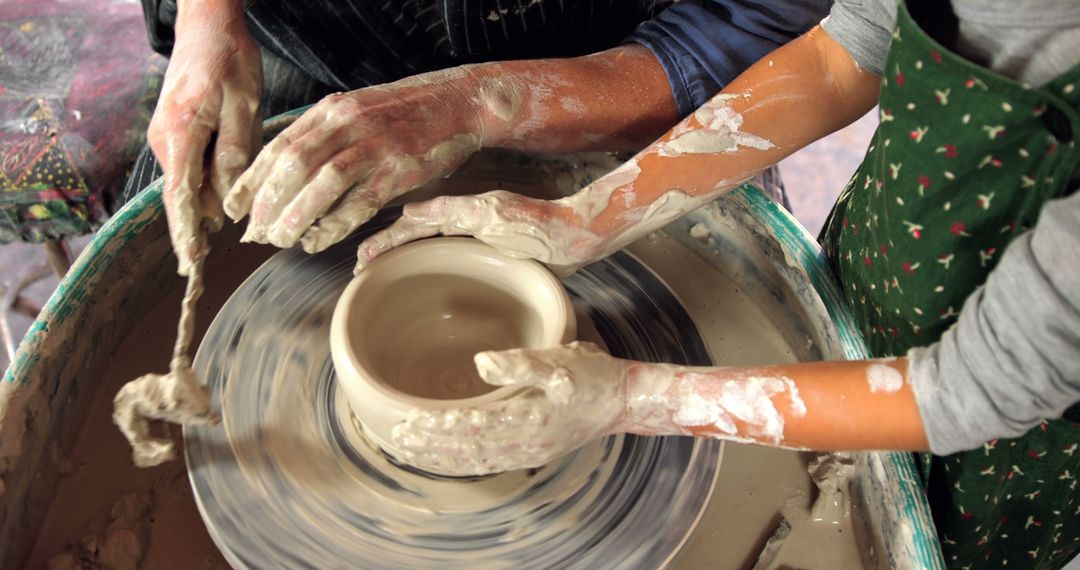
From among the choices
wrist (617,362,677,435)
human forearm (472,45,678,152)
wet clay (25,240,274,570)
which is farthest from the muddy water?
human forearm (472,45,678,152)

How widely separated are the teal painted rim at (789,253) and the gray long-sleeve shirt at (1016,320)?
7.9 inches

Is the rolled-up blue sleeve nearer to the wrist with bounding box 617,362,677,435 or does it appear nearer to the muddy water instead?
the muddy water

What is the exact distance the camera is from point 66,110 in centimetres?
205

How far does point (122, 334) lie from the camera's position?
1545mm

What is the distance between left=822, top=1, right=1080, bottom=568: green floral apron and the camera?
3.51 ft

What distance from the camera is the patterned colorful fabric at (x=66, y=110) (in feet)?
6.50

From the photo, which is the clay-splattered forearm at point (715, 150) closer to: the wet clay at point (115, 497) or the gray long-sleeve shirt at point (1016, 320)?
the gray long-sleeve shirt at point (1016, 320)

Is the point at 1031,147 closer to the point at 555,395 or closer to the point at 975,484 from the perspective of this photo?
the point at 975,484

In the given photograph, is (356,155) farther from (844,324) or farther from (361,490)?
(844,324)

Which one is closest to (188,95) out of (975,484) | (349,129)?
(349,129)

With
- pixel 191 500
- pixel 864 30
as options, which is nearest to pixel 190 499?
pixel 191 500

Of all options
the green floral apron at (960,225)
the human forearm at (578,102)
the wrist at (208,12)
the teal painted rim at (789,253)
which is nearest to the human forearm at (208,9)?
the wrist at (208,12)

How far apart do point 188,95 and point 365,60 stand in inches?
20.7

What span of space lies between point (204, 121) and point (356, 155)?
11.1 inches
